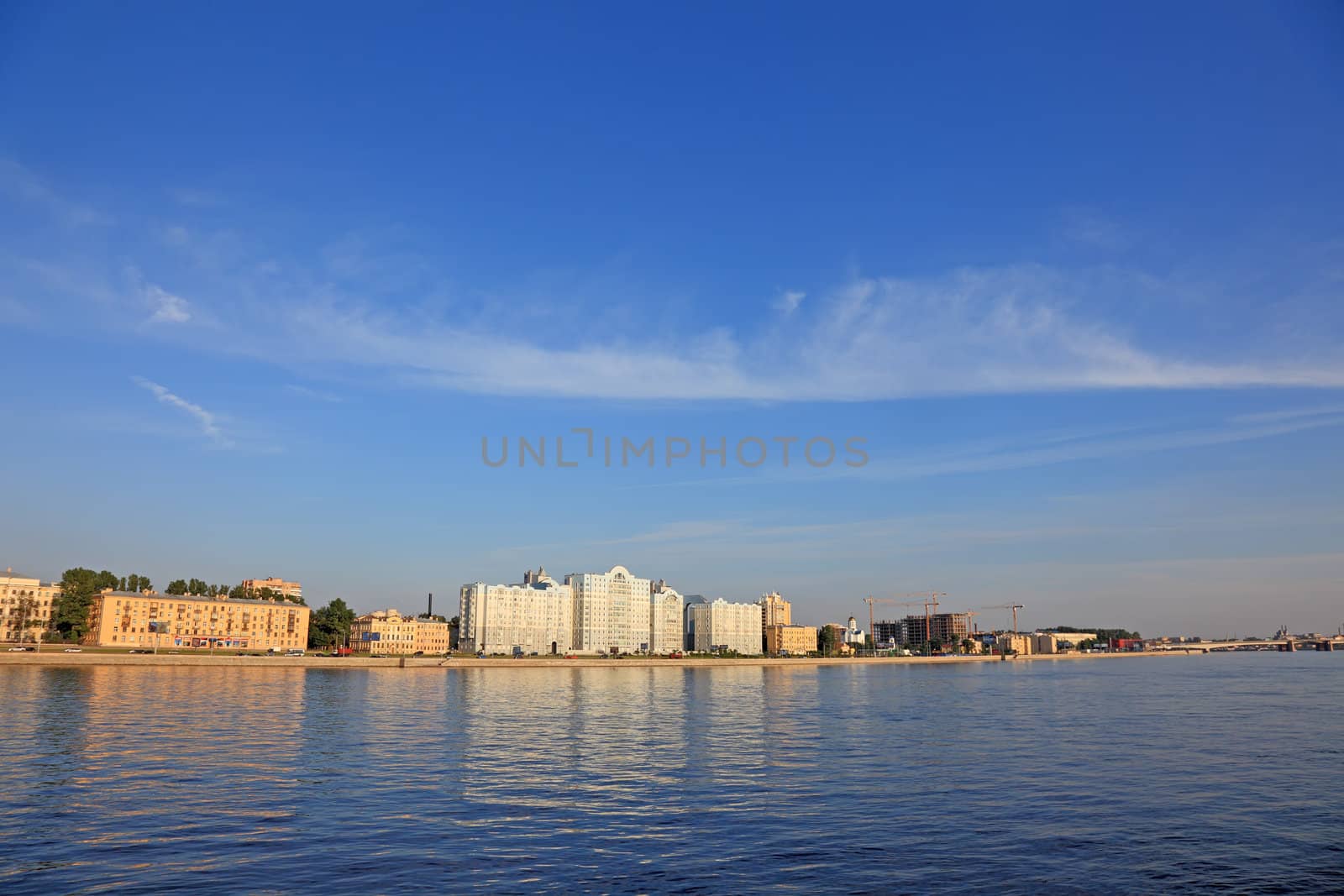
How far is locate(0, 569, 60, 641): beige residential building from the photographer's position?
6826 inches

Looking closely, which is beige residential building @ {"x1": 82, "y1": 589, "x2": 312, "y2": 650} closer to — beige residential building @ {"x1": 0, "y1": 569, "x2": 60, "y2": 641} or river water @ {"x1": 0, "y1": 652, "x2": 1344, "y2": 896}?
beige residential building @ {"x1": 0, "y1": 569, "x2": 60, "y2": 641}

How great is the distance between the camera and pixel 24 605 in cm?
17538

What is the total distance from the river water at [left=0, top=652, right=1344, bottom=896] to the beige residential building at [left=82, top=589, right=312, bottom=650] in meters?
110

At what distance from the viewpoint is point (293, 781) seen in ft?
117

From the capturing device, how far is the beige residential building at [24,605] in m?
173

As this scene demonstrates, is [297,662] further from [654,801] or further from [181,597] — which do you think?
[654,801]

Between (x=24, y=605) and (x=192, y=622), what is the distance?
108 ft

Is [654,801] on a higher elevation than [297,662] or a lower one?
higher

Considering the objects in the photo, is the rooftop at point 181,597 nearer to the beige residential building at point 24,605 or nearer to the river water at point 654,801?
the beige residential building at point 24,605

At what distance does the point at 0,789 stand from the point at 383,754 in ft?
52.5

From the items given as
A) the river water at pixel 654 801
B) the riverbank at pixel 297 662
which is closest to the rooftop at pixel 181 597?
the riverbank at pixel 297 662

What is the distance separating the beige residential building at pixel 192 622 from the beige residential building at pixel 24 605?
11.8 m

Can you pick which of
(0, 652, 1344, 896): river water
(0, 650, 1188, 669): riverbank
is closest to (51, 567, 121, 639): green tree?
(0, 650, 1188, 669): riverbank

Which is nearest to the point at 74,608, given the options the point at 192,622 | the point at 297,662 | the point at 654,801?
the point at 192,622
